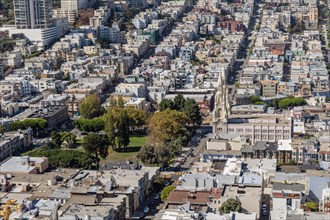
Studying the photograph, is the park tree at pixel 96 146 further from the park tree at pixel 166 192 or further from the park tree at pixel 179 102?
the park tree at pixel 179 102

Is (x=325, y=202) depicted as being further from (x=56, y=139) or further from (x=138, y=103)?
(x=138, y=103)

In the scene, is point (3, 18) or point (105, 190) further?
point (3, 18)

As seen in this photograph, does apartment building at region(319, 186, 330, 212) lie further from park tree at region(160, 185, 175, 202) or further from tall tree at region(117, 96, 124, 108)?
tall tree at region(117, 96, 124, 108)

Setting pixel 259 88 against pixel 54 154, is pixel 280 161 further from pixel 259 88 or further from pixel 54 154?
pixel 259 88

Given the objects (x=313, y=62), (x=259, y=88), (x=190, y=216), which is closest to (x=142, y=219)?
(x=190, y=216)

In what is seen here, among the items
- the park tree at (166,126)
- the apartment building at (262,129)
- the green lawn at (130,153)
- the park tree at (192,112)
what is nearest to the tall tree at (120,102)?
the green lawn at (130,153)

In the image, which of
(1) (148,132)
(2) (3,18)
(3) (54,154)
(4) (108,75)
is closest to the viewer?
(3) (54,154)

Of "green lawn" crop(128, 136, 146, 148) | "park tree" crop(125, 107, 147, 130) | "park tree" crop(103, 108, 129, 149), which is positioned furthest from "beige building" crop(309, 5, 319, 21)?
"park tree" crop(103, 108, 129, 149)
